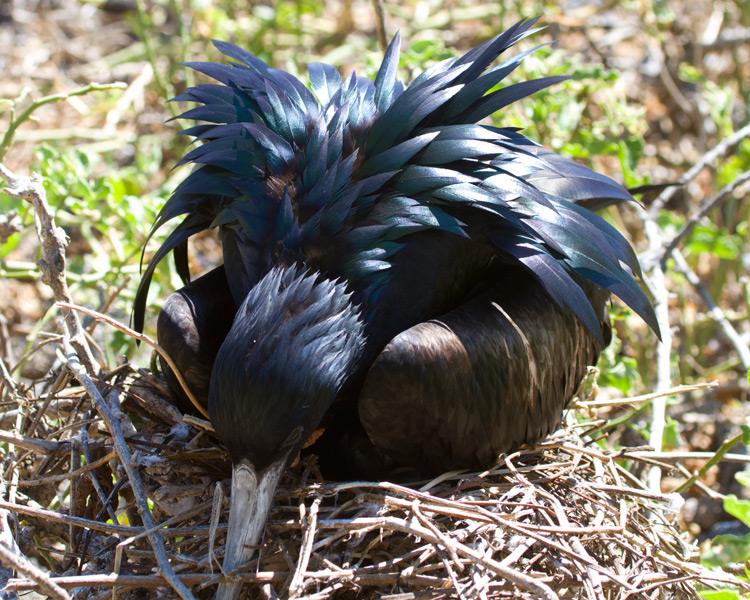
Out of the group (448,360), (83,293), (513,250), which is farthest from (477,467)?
(83,293)

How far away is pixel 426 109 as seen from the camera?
3.29 metres

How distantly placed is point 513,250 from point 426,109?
0.61 meters

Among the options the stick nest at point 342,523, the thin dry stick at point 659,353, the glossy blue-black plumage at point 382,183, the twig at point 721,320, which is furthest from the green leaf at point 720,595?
the twig at point 721,320

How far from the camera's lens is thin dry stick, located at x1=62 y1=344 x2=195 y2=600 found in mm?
2621

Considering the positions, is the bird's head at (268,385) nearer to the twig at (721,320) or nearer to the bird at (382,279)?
the bird at (382,279)

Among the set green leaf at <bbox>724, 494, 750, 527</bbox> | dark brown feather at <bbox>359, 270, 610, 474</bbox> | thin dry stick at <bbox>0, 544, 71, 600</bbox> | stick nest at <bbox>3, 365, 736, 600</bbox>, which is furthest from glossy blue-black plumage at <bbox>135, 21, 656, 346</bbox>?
thin dry stick at <bbox>0, 544, 71, 600</bbox>

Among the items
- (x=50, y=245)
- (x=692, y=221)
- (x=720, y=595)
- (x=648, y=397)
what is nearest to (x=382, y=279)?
(x=50, y=245)

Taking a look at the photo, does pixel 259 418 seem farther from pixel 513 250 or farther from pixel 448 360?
pixel 513 250

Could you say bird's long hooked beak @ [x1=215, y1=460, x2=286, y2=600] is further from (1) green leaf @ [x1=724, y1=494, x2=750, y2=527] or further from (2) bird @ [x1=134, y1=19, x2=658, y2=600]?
(1) green leaf @ [x1=724, y1=494, x2=750, y2=527]

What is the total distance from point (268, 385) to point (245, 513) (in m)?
0.40

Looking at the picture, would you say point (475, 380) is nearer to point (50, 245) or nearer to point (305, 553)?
point (305, 553)

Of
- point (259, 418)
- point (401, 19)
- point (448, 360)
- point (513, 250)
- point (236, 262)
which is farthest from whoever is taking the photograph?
point (401, 19)

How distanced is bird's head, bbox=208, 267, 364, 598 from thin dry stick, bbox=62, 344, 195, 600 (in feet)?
0.61

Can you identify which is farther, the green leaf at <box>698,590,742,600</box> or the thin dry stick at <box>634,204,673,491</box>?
the thin dry stick at <box>634,204,673,491</box>
